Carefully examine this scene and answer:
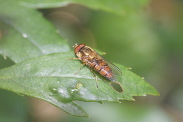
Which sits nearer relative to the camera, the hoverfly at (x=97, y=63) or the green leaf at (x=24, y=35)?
the hoverfly at (x=97, y=63)

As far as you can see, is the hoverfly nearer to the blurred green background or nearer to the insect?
the insect

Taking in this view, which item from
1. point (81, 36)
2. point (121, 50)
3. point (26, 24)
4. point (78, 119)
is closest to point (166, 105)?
point (121, 50)

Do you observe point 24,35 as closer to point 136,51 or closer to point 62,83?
point 62,83

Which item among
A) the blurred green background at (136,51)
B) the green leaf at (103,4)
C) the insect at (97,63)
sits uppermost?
the green leaf at (103,4)

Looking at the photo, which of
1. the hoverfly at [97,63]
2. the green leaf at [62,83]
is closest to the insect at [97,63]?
the hoverfly at [97,63]

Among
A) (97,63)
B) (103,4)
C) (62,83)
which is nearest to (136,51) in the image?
(103,4)

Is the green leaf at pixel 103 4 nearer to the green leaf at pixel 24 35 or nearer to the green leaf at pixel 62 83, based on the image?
the green leaf at pixel 24 35
